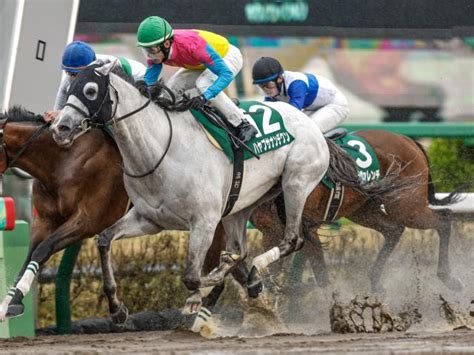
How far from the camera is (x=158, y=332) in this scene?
30.6 feet

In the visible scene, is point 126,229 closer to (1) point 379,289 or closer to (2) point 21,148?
(2) point 21,148

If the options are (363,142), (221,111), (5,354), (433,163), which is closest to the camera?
(5,354)

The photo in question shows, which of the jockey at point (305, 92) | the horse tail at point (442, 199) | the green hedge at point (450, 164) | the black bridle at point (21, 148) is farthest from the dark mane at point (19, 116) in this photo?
the green hedge at point (450, 164)

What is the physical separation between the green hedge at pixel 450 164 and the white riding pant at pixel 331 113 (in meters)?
1.03

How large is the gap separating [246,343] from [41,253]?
1.30 metres

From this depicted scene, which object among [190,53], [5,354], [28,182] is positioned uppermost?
[190,53]

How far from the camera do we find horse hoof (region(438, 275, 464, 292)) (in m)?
9.83

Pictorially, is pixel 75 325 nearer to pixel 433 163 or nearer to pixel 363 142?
pixel 363 142

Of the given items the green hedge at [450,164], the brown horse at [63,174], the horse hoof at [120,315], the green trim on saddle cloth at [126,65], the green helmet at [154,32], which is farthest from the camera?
the green hedge at [450,164]

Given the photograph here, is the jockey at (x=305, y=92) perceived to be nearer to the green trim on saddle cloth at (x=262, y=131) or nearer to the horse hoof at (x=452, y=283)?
the green trim on saddle cloth at (x=262, y=131)

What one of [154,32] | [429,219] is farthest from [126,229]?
[429,219]

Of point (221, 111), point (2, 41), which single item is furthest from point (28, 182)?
point (221, 111)

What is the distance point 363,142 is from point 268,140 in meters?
1.64

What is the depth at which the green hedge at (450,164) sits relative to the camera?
1055cm
